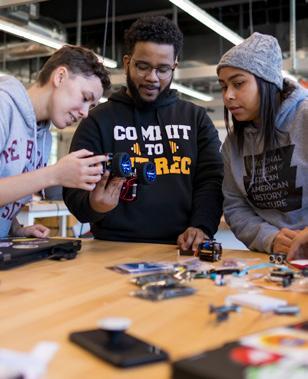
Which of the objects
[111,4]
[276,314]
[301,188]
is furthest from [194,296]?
[111,4]

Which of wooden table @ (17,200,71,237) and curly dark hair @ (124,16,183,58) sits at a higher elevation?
curly dark hair @ (124,16,183,58)

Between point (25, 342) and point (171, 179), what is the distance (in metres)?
1.17

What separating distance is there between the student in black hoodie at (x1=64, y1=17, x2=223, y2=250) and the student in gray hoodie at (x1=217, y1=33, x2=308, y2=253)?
181 millimetres

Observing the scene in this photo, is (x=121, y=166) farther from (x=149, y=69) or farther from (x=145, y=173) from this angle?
(x=149, y=69)

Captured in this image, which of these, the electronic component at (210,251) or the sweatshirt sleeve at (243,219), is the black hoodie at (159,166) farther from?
the electronic component at (210,251)

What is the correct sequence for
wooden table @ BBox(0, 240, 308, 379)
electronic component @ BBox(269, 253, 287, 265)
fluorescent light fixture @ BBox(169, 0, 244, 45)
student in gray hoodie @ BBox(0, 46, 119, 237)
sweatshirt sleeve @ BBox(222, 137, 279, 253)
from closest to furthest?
wooden table @ BBox(0, 240, 308, 379) → electronic component @ BBox(269, 253, 287, 265) → student in gray hoodie @ BBox(0, 46, 119, 237) → sweatshirt sleeve @ BBox(222, 137, 279, 253) → fluorescent light fixture @ BBox(169, 0, 244, 45)

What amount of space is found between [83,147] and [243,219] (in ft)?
2.08

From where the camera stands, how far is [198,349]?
63 cm

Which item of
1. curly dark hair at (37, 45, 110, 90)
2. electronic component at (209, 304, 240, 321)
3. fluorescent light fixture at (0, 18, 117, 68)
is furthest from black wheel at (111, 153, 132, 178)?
fluorescent light fixture at (0, 18, 117, 68)

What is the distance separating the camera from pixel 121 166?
1.39m

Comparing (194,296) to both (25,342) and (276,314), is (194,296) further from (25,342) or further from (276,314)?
(25,342)

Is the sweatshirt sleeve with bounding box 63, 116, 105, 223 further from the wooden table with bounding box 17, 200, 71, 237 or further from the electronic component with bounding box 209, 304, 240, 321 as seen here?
the wooden table with bounding box 17, 200, 71, 237

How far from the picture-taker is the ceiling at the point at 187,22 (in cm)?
670

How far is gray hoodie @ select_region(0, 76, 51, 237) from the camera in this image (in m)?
1.42
